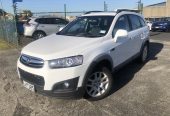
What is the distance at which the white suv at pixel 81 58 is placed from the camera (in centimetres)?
468

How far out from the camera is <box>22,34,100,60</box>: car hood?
187 inches

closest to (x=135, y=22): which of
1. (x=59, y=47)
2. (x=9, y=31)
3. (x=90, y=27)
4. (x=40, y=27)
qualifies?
(x=90, y=27)

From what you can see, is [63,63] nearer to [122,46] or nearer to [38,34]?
[122,46]

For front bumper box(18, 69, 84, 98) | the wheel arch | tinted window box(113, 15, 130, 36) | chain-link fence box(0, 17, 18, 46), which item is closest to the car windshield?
tinted window box(113, 15, 130, 36)

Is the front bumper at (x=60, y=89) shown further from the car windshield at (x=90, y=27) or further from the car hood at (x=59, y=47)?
the car windshield at (x=90, y=27)

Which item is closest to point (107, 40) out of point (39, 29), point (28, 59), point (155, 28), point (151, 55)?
point (28, 59)

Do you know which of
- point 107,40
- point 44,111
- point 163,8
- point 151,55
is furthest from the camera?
point 163,8

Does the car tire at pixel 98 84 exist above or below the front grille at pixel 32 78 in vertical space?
below

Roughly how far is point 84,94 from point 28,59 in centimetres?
125

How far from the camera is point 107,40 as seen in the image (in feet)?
18.5

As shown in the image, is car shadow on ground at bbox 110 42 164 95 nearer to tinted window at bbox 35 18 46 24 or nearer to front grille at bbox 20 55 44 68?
front grille at bbox 20 55 44 68

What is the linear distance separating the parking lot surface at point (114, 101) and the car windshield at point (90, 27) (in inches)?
53.4

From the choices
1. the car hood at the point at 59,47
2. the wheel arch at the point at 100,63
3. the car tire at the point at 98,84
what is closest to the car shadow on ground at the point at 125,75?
the car tire at the point at 98,84

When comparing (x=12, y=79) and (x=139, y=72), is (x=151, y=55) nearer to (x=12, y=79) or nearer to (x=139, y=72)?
(x=139, y=72)
